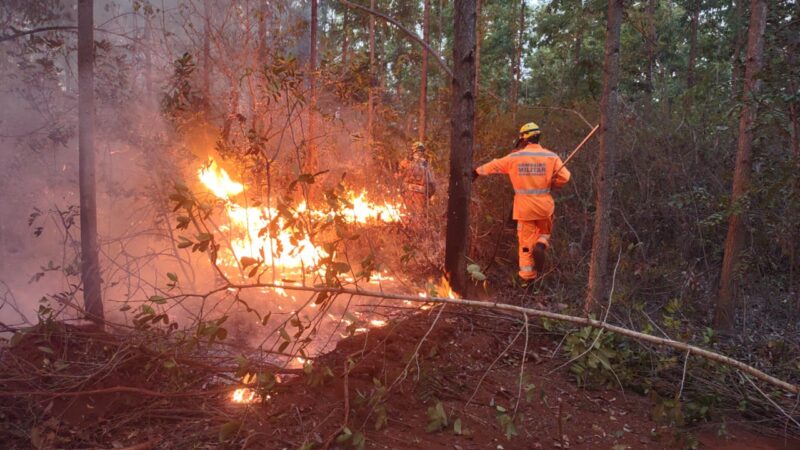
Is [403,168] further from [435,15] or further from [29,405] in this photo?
[435,15]

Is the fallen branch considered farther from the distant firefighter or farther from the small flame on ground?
the distant firefighter

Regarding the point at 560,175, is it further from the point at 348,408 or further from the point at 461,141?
the point at 348,408

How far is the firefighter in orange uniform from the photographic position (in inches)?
276

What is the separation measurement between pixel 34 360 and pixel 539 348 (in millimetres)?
4626

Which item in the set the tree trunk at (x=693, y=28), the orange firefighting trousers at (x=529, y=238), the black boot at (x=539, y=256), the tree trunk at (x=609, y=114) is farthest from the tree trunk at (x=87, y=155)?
the tree trunk at (x=693, y=28)

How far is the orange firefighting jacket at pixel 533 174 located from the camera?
276 inches

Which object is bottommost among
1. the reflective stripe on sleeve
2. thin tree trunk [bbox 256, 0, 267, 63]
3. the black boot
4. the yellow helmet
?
the black boot

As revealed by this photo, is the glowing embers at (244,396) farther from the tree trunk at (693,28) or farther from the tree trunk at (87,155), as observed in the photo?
the tree trunk at (693,28)

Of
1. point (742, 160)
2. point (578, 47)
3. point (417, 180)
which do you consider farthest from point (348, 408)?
point (578, 47)

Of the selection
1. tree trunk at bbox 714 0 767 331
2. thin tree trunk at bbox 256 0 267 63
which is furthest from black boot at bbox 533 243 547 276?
thin tree trunk at bbox 256 0 267 63

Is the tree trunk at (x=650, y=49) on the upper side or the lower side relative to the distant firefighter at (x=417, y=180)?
upper

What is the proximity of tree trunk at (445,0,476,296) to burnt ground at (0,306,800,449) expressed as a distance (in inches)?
66.8

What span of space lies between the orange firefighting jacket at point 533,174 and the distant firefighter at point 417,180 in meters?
1.73

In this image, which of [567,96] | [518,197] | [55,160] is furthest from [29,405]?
[567,96]
